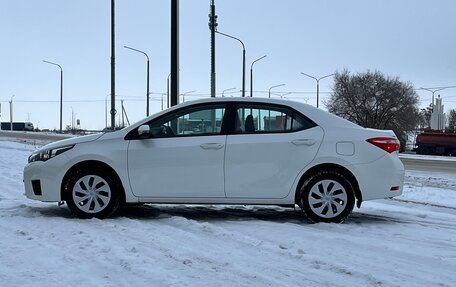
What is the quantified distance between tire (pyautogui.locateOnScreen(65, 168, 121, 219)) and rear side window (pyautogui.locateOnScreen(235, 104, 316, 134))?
1.79 meters

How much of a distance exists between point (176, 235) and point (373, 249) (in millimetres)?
2097

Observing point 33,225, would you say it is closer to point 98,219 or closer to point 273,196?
point 98,219

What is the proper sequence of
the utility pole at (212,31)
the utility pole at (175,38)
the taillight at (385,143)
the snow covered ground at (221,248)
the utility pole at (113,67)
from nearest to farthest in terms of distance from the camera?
the snow covered ground at (221,248) → the taillight at (385,143) → the utility pole at (175,38) → the utility pole at (212,31) → the utility pole at (113,67)

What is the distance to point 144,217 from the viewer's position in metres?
6.89

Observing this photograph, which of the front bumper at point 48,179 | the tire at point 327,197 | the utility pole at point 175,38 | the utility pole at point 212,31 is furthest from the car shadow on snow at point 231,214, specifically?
the utility pole at point 212,31

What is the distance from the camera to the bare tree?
62.4m

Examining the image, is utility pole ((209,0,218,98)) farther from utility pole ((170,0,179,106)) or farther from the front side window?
the front side window

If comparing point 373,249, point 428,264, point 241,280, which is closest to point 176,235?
point 241,280

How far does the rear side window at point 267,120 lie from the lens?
21.9ft

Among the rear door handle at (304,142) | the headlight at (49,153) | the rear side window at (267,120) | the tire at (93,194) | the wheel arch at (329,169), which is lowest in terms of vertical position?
the tire at (93,194)

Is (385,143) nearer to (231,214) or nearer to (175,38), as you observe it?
(231,214)

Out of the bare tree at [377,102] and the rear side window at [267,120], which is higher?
the bare tree at [377,102]

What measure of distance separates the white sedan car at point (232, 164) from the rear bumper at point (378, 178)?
0.01 metres

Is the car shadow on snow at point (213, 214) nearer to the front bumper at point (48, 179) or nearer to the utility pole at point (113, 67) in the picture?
the front bumper at point (48, 179)
